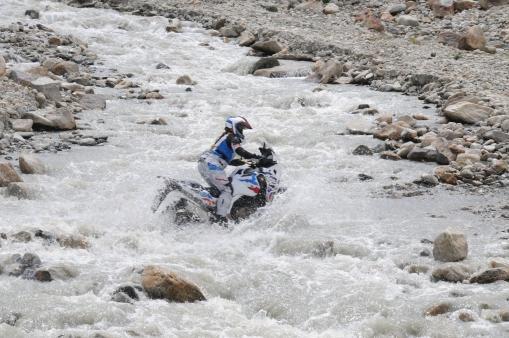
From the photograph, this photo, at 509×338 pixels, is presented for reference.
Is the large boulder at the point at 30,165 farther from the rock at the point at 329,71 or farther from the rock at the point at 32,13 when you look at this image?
the rock at the point at 32,13

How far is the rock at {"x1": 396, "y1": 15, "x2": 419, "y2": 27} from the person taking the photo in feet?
94.6

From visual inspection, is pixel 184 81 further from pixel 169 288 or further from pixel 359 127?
pixel 169 288

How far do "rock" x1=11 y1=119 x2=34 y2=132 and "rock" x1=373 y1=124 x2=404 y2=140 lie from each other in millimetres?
7332

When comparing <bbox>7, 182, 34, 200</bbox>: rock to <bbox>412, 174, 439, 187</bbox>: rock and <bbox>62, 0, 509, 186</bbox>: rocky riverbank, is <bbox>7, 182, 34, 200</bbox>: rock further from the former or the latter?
A: <bbox>62, 0, 509, 186</bbox>: rocky riverbank

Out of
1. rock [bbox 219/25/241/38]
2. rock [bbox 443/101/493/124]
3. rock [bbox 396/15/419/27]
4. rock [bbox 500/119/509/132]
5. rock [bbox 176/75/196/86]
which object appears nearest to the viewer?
rock [bbox 500/119/509/132]

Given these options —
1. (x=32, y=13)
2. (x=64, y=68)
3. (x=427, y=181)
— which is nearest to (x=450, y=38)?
(x=64, y=68)

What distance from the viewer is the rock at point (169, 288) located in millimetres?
9984

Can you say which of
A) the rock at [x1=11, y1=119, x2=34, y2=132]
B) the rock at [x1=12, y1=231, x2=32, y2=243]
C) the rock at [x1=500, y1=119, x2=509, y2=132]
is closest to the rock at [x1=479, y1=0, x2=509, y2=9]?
the rock at [x1=500, y1=119, x2=509, y2=132]

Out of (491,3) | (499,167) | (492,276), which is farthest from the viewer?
(491,3)

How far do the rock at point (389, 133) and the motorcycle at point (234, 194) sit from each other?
5.45 m

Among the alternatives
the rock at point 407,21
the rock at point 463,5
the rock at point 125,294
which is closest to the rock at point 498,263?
the rock at point 125,294

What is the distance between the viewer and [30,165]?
14914 millimetres

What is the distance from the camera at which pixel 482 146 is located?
1653 centimetres

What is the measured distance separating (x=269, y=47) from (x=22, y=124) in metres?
11.3
